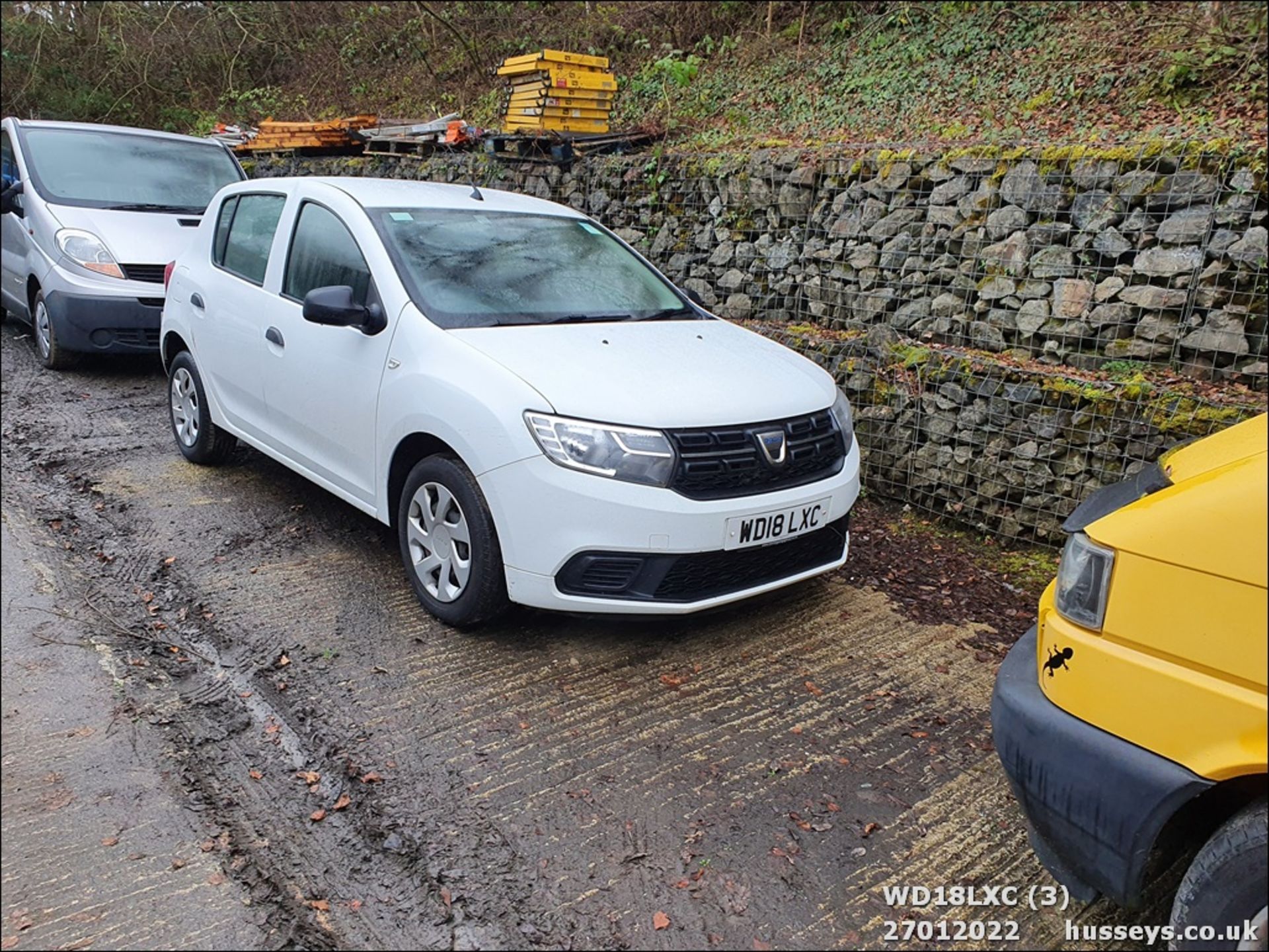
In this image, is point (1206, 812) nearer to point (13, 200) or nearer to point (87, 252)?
point (87, 252)

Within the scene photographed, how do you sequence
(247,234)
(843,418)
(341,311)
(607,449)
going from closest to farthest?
(607,449)
(341,311)
(843,418)
(247,234)

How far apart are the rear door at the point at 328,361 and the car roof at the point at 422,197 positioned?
11cm

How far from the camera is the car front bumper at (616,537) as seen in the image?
333 cm

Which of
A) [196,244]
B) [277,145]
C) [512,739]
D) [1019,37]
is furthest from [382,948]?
[277,145]

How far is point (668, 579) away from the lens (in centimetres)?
346

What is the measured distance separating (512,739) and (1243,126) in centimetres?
583

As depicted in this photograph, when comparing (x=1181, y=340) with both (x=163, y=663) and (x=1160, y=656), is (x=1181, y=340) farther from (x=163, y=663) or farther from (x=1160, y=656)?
(x=163, y=663)

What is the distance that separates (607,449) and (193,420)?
354cm

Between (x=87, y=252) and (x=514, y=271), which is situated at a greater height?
(x=514, y=271)

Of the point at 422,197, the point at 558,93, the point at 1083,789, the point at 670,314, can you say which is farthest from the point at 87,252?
the point at 1083,789

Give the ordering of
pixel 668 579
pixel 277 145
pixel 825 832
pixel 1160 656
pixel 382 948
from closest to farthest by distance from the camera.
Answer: pixel 1160 656, pixel 382 948, pixel 825 832, pixel 668 579, pixel 277 145

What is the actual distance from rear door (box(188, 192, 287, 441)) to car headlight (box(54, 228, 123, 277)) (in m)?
2.35

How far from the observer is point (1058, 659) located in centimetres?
224

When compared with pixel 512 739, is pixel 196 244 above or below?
above
